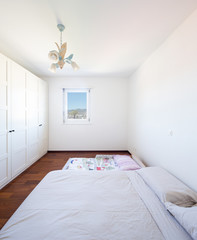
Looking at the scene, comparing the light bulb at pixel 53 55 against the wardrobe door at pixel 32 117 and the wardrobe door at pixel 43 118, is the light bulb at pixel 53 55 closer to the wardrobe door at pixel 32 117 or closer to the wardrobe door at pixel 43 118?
the wardrobe door at pixel 32 117

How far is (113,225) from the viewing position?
0.87 meters

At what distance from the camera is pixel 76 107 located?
3.99 meters

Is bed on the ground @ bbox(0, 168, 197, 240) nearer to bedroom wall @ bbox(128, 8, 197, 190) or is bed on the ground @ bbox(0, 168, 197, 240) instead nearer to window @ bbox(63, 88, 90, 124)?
bedroom wall @ bbox(128, 8, 197, 190)

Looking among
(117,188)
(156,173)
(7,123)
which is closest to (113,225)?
(117,188)

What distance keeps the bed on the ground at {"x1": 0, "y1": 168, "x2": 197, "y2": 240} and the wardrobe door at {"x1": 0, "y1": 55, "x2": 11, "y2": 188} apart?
121cm

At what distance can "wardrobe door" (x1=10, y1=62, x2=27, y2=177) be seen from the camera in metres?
2.29

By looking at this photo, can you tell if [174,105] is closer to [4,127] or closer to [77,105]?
[4,127]

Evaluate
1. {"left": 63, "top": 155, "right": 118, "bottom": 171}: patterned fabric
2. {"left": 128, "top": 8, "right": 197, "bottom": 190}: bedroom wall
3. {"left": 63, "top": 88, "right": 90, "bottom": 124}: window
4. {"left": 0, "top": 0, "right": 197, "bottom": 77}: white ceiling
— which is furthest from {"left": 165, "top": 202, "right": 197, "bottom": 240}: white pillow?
{"left": 63, "top": 88, "right": 90, "bottom": 124}: window

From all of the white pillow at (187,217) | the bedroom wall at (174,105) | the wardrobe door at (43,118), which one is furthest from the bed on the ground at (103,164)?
the wardrobe door at (43,118)

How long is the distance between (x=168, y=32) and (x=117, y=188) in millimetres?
2302

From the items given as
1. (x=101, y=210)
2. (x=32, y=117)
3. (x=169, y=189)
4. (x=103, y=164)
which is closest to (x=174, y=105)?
(x=169, y=189)

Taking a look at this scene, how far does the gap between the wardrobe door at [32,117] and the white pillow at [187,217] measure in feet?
9.93

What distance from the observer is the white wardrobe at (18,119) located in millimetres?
2069

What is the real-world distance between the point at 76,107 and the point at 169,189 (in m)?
3.40
